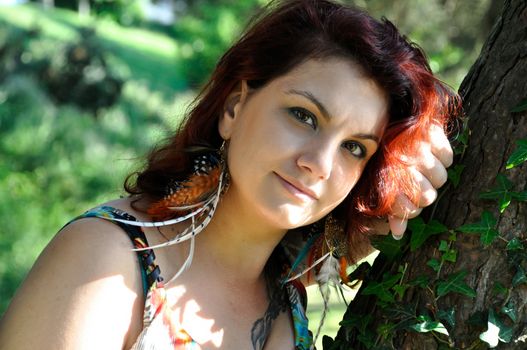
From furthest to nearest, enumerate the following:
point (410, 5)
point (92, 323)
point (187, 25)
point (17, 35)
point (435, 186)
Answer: point (187, 25)
point (17, 35)
point (410, 5)
point (435, 186)
point (92, 323)

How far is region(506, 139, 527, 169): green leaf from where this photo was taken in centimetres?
180

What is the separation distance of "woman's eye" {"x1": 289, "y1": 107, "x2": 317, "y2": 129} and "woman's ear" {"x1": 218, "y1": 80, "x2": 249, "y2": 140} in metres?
0.20

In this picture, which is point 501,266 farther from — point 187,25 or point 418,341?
point 187,25

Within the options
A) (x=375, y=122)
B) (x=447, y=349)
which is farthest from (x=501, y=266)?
(x=375, y=122)

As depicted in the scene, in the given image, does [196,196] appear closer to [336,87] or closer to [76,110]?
[336,87]

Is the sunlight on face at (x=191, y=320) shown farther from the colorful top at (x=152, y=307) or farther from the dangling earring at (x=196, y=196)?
the dangling earring at (x=196, y=196)

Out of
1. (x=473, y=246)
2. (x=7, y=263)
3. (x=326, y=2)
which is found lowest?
(x=7, y=263)

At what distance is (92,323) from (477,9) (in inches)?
330

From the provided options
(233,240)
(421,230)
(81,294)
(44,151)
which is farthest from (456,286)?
(44,151)

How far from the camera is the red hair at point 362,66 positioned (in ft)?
6.59

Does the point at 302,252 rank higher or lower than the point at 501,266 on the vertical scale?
lower

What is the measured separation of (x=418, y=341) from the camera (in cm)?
192

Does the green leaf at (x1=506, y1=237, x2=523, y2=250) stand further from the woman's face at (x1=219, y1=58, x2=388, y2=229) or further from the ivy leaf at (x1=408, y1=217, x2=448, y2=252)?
the woman's face at (x1=219, y1=58, x2=388, y2=229)

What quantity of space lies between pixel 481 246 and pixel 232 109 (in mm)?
761
